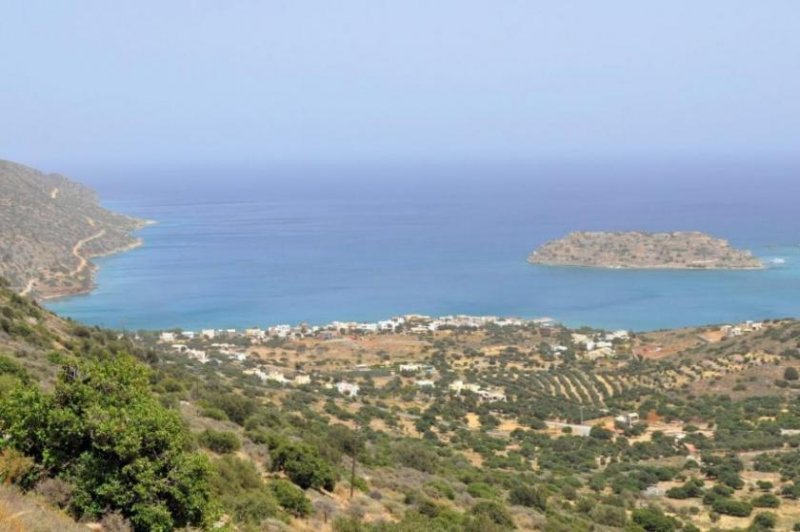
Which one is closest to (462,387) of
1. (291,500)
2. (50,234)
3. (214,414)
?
(214,414)

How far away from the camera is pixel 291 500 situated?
11500mm

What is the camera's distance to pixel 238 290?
8950cm

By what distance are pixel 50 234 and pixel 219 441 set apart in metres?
93.2

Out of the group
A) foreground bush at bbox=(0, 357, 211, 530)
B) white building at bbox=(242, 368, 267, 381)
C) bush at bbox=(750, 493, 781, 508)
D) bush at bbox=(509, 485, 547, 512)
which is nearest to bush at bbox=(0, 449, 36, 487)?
foreground bush at bbox=(0, 357, 211, 530)

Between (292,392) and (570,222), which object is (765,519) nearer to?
(292,392)

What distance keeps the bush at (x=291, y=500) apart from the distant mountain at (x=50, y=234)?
69.8 meters

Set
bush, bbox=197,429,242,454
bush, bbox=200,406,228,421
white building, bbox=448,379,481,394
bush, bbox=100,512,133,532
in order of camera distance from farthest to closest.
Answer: white building, bbox=448,379,481,394
bush, bbox=200,406,228,421
bush, bbox=197,429,242,454
bush, bbox=100,512,133,532

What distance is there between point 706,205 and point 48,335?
548 ft

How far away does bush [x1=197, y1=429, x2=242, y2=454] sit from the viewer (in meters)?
13.5

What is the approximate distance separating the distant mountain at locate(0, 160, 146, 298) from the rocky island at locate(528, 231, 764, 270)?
5927 centimetres

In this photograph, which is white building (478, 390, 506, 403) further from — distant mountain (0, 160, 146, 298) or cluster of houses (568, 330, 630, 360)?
distant mountain (0, 160, 146, 298)

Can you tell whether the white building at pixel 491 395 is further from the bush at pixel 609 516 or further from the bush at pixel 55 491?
the bush at pixel 55 491

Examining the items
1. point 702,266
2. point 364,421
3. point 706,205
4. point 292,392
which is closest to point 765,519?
point 364,421

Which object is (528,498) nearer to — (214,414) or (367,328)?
(214,414)
